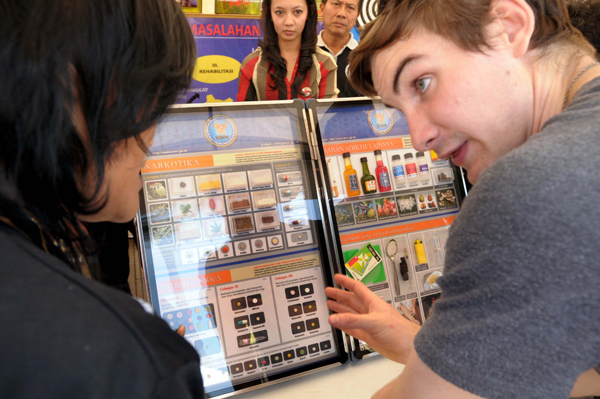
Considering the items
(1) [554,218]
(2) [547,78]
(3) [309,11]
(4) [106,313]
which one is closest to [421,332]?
(1) [554,218]

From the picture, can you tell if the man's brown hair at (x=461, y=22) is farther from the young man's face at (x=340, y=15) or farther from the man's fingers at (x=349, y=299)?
the young man's face at (x=340, y=15)

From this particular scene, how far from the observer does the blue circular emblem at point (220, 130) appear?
1383 mm

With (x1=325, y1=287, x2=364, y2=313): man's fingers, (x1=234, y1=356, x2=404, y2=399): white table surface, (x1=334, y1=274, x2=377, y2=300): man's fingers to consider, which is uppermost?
(x1=334, y1=274, x2=377, y2=300): man's fingers

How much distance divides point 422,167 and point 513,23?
93 centimetres

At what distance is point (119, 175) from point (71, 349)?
0.31 meters

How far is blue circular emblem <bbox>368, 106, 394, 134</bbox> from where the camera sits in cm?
164

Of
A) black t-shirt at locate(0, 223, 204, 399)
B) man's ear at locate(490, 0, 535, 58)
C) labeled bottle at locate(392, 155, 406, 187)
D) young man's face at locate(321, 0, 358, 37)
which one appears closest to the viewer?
black t-shirt at locate(0, 223, 204, 399)

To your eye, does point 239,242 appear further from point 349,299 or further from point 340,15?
point 340,15

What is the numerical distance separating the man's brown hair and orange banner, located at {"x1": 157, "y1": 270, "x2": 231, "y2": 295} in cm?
85

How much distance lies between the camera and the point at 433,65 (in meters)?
0.81

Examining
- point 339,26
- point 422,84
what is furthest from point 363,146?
point 339,26

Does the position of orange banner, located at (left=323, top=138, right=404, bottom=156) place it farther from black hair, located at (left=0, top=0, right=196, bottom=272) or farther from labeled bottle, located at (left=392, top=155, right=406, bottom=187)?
black hair, located at (left=0, top=0, right=196, bottom=272)

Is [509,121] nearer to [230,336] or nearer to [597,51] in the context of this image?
[597,51]

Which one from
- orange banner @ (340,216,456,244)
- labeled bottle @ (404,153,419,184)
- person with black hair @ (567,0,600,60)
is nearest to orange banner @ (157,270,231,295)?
orange banner @ (340,216,456,244)
